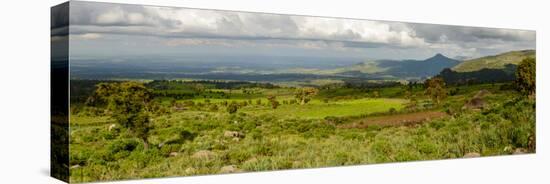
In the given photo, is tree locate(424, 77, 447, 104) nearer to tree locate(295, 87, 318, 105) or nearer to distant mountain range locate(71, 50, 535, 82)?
distant mountain range locate(71, 50, 535, 82)

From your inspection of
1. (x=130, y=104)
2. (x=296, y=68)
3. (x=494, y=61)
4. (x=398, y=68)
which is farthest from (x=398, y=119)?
(x=130, y=104)

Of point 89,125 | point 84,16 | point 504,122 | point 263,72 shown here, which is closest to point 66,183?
point 89,125

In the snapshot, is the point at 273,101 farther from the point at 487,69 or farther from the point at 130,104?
the point at 487,69

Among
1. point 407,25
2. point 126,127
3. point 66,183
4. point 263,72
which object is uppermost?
point 407,25

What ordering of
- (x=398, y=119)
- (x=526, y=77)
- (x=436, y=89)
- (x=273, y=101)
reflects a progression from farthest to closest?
(x=526, y=77) → (x=436, y=89) → (x=398, y=119) → (x=273, y=101)

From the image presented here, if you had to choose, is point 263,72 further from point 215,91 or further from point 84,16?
point 84,16

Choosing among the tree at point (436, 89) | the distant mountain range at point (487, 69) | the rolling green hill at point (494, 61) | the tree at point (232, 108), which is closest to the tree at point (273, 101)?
the tree at point (232, 108)
